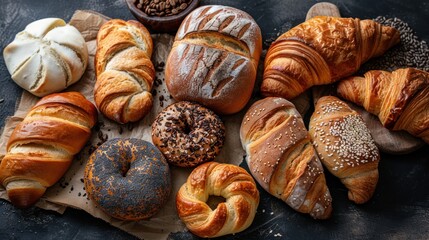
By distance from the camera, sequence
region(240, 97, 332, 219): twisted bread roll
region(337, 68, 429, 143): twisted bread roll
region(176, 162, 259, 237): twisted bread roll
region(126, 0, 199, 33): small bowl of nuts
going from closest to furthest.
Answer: region(176, 162, 259, 237): twisted bread roll < region(240, 97, 332, 219): twisted bread roll < region(337, 68, 429, 143): twisted bread roll < region(126, 0, 199, 33): small bowl of nuts

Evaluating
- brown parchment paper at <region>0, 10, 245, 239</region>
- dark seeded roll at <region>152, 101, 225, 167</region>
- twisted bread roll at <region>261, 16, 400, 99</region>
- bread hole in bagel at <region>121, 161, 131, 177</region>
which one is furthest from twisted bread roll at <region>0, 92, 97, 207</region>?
twisted bread roll at <region>261, 16, 400, 99</region>

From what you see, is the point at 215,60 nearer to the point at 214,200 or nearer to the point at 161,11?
the point at 161,11

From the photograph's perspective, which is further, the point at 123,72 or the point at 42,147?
the point at 123,72

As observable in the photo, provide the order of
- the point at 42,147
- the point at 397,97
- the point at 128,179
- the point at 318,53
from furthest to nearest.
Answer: the point at 318,53, the point at 397,97, the point at 42,147, the point at 128,179

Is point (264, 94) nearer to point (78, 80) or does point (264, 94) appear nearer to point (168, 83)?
point (168, 83)

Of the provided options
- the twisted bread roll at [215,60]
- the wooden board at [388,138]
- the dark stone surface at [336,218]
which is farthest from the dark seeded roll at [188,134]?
the wooden board at [388,138]

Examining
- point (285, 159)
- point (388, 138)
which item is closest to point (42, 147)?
point (285, 159)

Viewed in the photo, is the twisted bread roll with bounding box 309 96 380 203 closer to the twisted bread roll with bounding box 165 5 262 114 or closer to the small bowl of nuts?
the twisted bread roll with bounding box 165 5 262 114

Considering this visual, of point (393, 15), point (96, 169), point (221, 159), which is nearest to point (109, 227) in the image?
point (96, 169)
